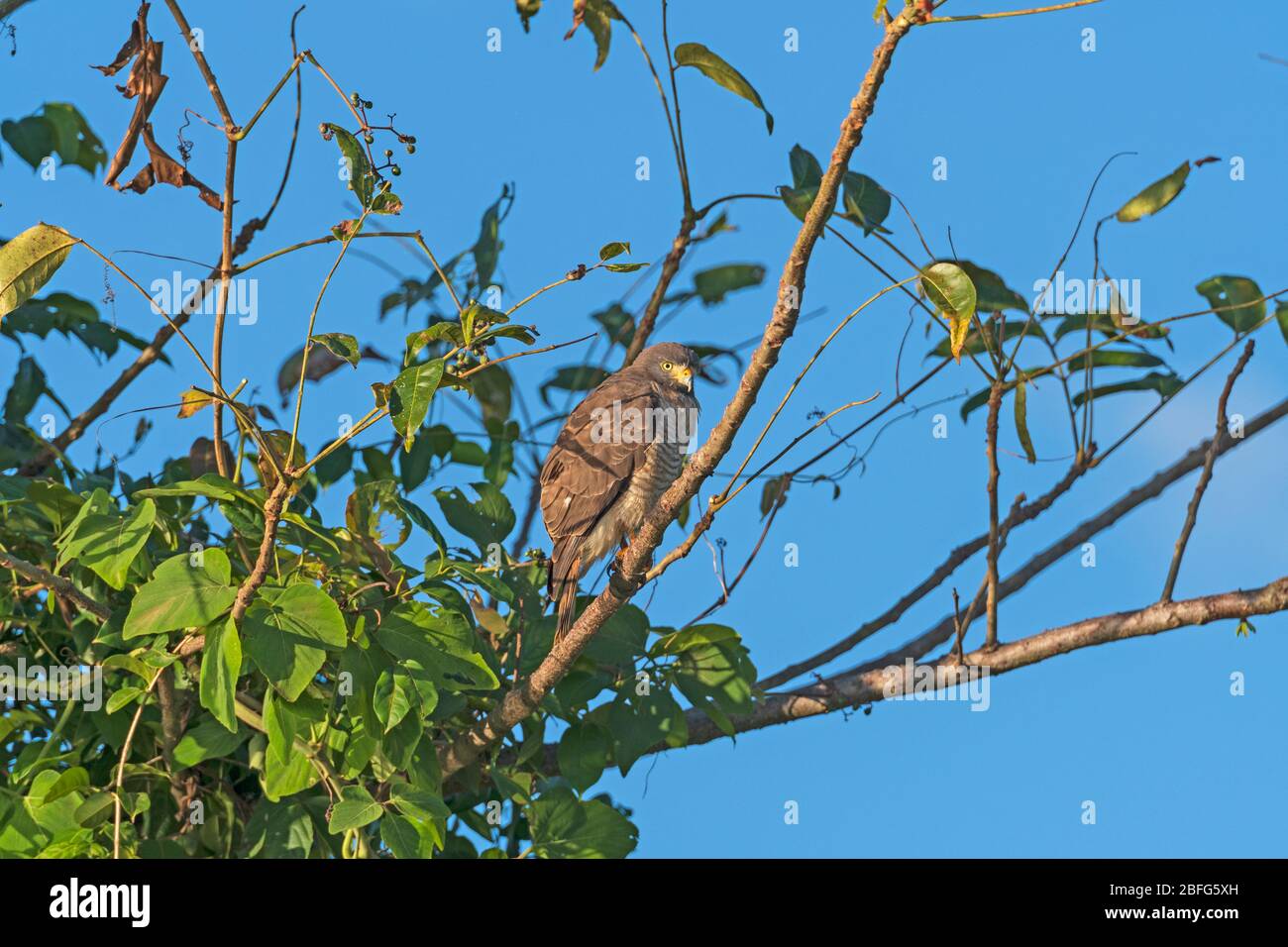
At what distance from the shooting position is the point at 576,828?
156 inches

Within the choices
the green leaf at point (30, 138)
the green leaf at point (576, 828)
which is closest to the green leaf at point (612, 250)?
the green leaf at point (576, 828)

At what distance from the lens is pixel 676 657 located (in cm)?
427

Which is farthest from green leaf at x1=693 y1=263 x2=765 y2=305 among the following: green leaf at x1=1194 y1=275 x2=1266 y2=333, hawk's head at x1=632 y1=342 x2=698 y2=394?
green leaf at x1=1194 y1=275 x2=1266 y2=333

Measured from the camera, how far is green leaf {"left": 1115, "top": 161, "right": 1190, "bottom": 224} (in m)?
4.48

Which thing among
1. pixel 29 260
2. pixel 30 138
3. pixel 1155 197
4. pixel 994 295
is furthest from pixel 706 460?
pixel 30 138

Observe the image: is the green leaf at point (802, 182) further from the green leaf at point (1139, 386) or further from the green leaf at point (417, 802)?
the green leaf at point (417, 802)

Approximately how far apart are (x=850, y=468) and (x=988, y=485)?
3.00 feet

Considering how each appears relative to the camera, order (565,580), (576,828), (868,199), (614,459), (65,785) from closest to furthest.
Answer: (65,785), (576,828), (868,199), (565,580), (614,459)

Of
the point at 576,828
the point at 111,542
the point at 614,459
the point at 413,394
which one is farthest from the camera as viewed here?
the point at 614,459

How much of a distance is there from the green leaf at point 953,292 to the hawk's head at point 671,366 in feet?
8.26

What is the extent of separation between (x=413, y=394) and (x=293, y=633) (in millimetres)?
798

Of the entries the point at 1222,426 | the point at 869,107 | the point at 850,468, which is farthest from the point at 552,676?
the point at 1222,426

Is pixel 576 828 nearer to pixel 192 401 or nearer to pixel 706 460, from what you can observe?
pixel 706 460
